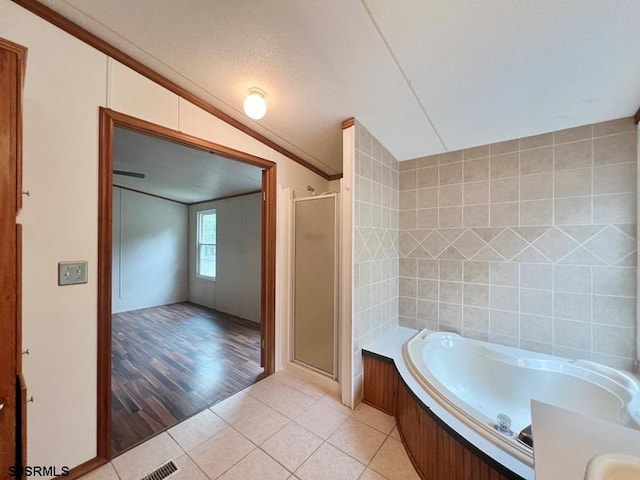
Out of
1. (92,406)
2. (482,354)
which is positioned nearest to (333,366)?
(482,354)

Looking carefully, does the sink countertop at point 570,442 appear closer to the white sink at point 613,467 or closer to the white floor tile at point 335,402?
the white sink at point 613,467

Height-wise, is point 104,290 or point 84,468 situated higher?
point 104,290

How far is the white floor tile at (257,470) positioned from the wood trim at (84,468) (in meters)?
0.72

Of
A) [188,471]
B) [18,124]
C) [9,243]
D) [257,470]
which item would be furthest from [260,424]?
[18,124]

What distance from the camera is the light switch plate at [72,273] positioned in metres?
1.34

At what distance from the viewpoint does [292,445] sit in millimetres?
1591

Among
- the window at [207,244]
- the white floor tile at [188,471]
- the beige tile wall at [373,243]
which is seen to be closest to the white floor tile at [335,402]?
the beige tile wall at [373,243]

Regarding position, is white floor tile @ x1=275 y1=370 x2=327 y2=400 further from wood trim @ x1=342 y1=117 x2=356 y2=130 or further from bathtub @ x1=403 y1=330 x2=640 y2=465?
wood trim @ x1=342 y1=117 x2=356 y2=130

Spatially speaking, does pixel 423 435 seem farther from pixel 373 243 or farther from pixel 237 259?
pixel 237 259

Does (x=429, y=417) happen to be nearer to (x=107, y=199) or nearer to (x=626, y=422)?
(x=626, y=422)

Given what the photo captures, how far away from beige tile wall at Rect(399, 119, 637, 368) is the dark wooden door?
2585 millimetres

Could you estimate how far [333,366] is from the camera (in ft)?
7.15

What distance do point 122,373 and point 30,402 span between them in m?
1.42

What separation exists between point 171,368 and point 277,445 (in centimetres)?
159
